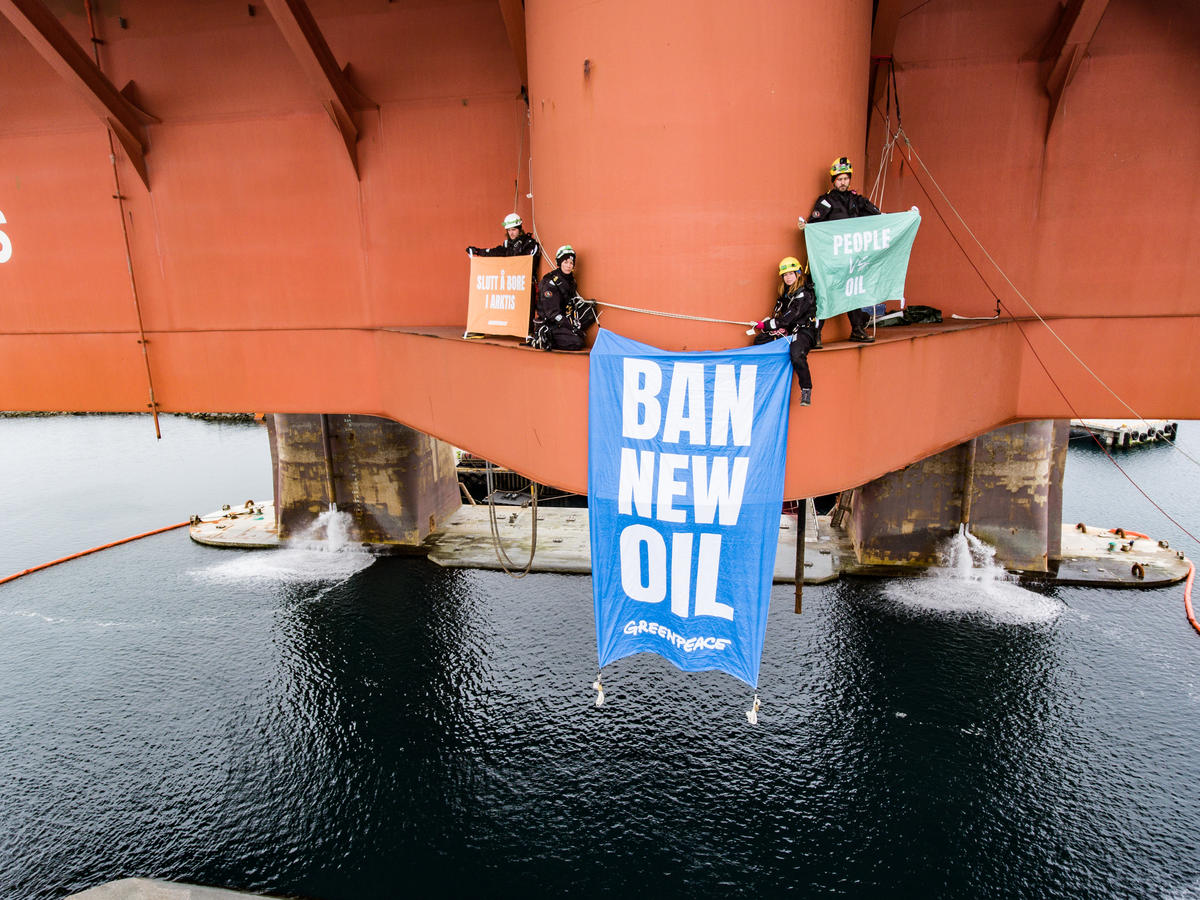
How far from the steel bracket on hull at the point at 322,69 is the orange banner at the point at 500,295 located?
480 cm

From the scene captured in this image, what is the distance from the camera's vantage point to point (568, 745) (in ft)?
53.5

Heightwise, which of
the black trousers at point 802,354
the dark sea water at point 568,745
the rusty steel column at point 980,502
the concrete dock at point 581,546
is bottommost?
the dark sea water at point 568,745

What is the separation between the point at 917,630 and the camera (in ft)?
68.4

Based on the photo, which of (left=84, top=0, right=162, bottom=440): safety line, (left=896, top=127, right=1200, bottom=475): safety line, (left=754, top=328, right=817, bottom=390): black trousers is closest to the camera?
(left=754, top=328, right=817, bottom=390): black trousers

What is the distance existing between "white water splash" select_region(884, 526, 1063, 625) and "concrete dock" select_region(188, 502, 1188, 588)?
40.2 inches

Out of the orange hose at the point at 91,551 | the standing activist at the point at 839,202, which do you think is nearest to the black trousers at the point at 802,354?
the standing activist at the point at 839,202

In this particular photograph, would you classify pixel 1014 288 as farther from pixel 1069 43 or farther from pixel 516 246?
pixel 516 246

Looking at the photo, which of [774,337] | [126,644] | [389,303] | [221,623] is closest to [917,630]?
[774,337]

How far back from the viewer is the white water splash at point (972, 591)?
21.6 meters

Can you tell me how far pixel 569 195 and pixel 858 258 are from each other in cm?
364

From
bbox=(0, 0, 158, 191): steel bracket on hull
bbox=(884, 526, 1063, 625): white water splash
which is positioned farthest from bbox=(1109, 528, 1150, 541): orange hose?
bbox=(0, 0, 158, 191): steel bracket on hull

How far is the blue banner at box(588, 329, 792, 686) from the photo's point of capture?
25.1 feet

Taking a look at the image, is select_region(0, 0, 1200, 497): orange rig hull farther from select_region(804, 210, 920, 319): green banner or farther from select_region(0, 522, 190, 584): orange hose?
select_region(0, 522, 190, 584): orange hose

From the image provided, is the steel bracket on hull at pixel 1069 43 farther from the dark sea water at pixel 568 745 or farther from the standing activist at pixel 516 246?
the dark sea water at pixel 568 745
